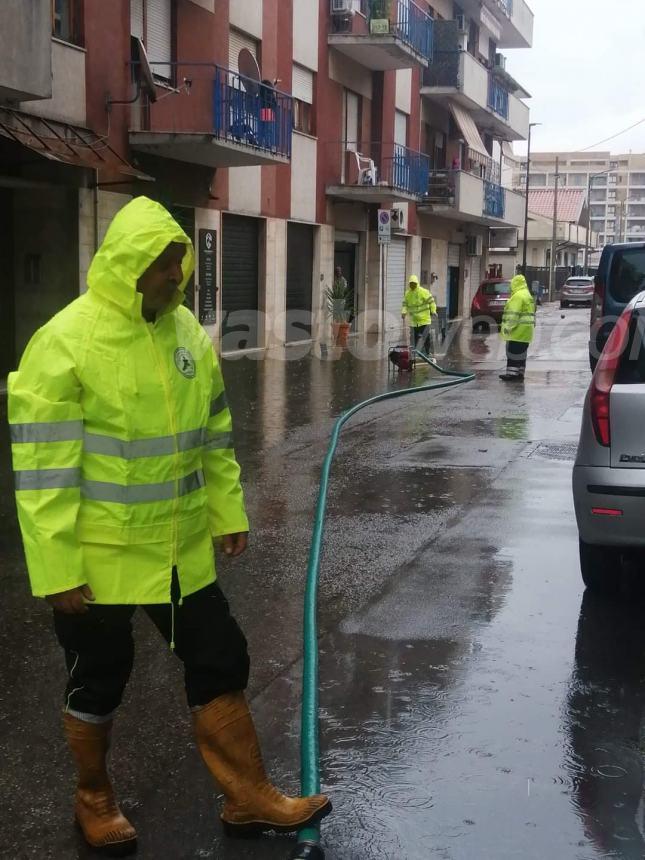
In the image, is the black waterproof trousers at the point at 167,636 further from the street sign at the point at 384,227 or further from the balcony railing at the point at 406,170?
the balcony railing at the point at 406,170

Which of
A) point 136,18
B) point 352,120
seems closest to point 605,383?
point 136,18

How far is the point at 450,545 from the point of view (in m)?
6.66

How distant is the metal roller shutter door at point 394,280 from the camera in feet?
106

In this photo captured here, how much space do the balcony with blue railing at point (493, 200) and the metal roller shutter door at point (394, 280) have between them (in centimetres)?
597

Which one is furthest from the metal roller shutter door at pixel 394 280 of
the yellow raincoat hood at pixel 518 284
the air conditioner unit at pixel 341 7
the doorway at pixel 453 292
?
the yellow raincoat hood at pixel 518 284

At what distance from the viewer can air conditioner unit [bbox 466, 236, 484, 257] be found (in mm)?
42250

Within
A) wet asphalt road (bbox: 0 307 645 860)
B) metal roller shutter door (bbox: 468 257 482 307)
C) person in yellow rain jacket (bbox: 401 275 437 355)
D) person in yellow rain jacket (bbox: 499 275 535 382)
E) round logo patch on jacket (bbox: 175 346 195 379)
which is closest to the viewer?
round logo patch on jacket (bbox: 175 346 195 379)

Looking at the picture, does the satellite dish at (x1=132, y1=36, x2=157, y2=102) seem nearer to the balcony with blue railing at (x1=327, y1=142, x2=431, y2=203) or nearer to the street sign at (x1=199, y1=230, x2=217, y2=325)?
the street sign at (x1=199, y1=230, x2=217, y2=325)

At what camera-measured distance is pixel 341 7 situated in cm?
2598

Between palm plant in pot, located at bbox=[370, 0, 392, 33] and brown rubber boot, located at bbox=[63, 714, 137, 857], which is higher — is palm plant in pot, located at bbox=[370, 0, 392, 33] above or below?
above

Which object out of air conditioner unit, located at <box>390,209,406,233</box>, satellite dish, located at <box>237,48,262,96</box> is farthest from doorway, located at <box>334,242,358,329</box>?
satellite dish, located at <box>237,48,262,96</box>

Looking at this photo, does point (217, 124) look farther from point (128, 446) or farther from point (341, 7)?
point (128, 446)

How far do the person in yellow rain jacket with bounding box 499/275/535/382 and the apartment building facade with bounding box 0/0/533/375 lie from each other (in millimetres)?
5284

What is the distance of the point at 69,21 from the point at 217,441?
554 inches
